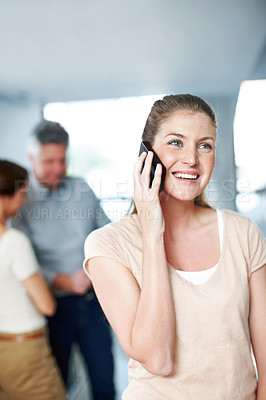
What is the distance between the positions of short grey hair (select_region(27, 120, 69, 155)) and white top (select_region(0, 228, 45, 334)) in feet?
0.77

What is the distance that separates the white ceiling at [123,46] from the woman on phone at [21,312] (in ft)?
0.89

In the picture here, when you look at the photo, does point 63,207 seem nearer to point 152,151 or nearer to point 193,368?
point 152,151

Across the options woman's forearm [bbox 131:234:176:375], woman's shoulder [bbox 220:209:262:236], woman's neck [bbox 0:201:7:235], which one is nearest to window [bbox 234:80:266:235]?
woman's shoulder [bbox 220:209:262:236]

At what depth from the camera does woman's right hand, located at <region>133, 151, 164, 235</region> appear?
23.6 inches

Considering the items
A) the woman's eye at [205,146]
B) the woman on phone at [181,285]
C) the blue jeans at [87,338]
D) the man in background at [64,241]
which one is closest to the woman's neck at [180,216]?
the woman on phone at [181,285]

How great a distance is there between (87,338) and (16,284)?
0.24 meters

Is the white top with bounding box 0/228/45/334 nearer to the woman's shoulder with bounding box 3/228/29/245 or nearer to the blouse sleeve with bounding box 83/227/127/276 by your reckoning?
the woman's shoulder with bounding box 3/228/29/245

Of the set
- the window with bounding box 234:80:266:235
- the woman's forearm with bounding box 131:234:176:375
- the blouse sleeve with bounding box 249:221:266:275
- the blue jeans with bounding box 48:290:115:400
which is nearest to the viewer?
the woman's forearm with bounding box 131:234:176:375

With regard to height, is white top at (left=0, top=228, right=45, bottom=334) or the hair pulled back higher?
the hair pulled back

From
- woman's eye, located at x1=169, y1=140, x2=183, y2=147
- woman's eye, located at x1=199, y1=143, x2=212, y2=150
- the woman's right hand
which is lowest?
the woman's right hand

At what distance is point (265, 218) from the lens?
0.87 m

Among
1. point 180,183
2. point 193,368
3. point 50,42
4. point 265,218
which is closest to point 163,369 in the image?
point 193,368

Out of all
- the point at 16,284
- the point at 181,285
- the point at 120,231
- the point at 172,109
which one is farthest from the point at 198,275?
the point at 16,284

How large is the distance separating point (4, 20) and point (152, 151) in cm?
63
